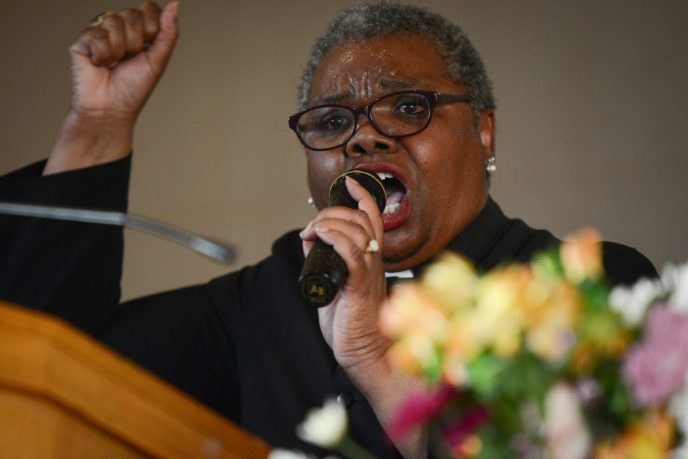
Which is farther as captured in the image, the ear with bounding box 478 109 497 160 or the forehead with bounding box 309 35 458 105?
the ear with bounding box 478 109 497 160

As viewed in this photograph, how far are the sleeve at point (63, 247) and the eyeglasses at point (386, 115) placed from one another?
34cm

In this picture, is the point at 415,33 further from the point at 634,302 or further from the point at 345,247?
the point at 634,302

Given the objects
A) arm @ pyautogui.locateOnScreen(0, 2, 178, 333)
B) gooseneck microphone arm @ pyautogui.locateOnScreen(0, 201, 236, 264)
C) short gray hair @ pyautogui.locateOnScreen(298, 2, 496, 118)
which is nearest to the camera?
gooseneck microphone arm @ pyautogui.locateOnScreen(0, 201, 236, 264)

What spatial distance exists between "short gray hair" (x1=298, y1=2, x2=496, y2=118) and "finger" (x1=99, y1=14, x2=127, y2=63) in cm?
40

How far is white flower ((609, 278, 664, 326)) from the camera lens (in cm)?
67

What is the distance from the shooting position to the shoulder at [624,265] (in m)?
1.69

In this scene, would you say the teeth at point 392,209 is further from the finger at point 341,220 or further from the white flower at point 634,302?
the white flower at point 634,302

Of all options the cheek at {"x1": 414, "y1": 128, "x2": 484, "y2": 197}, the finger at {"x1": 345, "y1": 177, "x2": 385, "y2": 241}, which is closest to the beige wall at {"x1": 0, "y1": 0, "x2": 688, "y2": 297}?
the cheek at {"x1": 414, "y1": 128, "x2": 484, "y2": 197}

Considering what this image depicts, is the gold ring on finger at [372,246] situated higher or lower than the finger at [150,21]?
lower

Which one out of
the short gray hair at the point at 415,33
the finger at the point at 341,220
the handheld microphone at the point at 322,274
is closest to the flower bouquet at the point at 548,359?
the handheld microphone at the point at 322,274

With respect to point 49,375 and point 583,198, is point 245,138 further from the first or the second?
point 49,375

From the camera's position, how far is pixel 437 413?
66 centimetres

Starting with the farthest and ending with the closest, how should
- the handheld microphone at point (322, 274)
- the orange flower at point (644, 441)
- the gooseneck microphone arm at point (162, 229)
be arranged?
the handheld microphone at point (322, 274), the gooseneck microphone arm at point (162, 229), the orange flower at point (644, 441)

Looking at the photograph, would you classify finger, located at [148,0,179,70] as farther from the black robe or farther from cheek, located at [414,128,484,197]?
cheek, located at [414,128,484,197]
